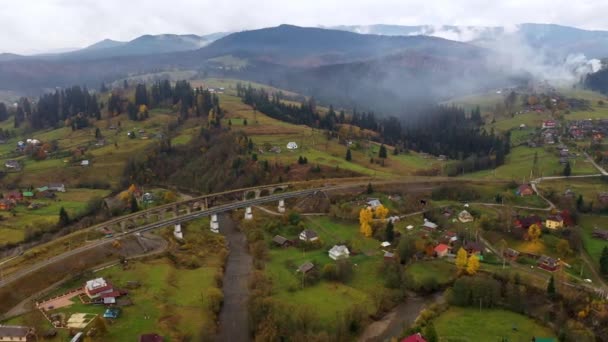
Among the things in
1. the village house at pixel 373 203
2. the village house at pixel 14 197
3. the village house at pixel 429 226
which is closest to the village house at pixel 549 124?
the village house at pixel 373 203

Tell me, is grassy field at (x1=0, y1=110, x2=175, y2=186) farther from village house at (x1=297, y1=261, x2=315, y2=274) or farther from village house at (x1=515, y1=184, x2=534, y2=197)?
village house at (x1=515, y1=184, x2=534, y2=197)

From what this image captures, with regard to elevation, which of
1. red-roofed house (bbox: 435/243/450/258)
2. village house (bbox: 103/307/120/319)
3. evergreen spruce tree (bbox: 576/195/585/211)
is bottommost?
village house (bbox: 103/307/120/319)

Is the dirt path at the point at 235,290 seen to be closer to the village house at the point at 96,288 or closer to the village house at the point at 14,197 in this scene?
the village house at the point at 96,288

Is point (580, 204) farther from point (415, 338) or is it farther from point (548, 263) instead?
point (415, 338)

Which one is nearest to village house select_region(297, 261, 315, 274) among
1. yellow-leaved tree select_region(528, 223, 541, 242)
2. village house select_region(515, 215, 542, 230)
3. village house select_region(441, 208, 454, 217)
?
village house select_region(441, 208, 454, 217)

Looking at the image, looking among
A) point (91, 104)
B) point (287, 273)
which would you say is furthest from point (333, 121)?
point (287, 273)

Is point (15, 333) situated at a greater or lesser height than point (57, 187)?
greater

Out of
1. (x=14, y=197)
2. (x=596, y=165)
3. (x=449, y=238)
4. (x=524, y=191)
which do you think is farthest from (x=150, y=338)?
(x=596, y=165)

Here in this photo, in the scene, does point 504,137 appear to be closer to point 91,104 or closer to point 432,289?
point 432,289
